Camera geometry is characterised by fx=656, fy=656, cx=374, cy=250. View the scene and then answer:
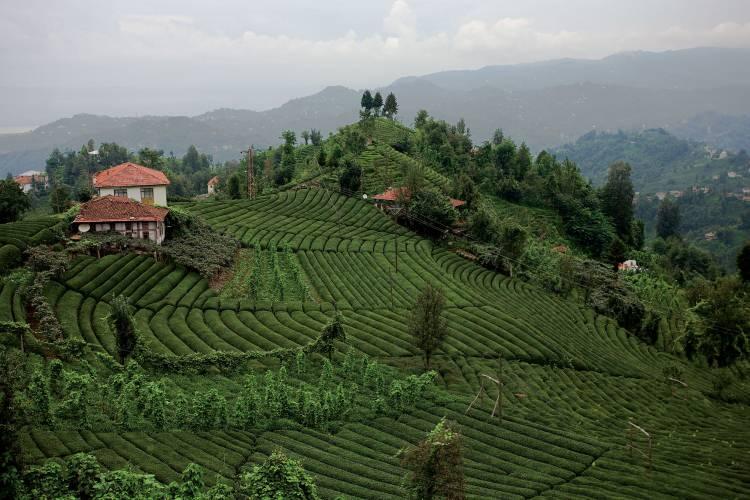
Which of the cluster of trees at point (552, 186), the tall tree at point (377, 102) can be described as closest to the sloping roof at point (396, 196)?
the cluster of trees at point (552, 186)

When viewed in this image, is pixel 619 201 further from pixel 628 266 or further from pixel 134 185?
pixel 134 185

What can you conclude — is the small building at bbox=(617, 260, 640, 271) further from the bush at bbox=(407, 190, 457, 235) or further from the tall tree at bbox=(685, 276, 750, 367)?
the tall tree at bbox=(685, 276, 750, 367)

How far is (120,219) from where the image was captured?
4909 centimetres

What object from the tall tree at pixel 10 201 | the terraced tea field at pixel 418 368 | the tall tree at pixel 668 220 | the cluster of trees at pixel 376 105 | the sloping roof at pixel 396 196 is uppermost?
the cluster of trees at pixel 376 105

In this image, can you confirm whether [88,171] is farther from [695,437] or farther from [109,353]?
[695,437]

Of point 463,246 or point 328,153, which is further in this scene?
point 328,153

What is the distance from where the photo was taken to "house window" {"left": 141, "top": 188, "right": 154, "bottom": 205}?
59.9 metres

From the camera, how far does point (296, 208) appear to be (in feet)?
236

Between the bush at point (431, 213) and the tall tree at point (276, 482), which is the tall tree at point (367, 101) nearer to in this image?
the bush at point (431, 213)

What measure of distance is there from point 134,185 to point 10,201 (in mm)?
10225

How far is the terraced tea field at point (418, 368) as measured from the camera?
25.2 m

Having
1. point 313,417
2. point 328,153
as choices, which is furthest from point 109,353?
point 328,153

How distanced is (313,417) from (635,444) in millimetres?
14829

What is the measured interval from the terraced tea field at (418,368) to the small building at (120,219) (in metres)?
4.11
